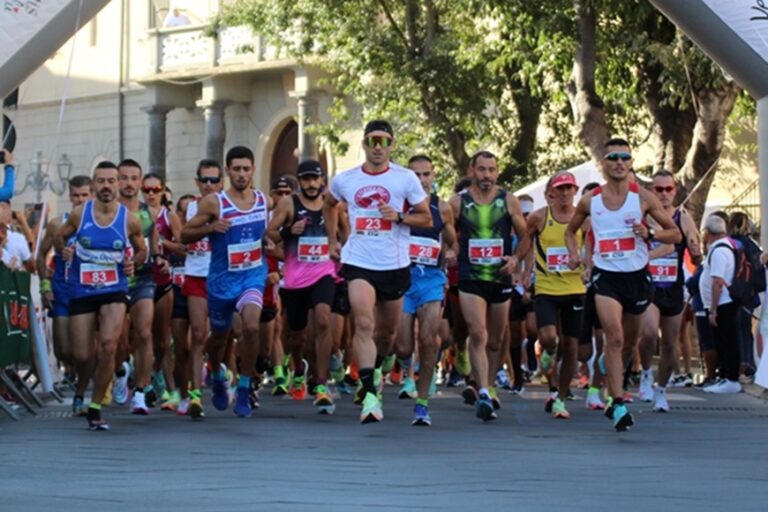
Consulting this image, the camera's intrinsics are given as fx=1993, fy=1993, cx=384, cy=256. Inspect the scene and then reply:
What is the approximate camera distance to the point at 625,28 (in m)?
26.7

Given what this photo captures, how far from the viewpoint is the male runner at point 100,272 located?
42.3 feet

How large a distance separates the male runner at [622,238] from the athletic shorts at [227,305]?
7.60 feet

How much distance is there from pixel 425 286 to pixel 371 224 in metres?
0.72

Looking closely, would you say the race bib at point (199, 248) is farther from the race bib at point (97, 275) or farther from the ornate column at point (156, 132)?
the ornate column at point (156, 132)

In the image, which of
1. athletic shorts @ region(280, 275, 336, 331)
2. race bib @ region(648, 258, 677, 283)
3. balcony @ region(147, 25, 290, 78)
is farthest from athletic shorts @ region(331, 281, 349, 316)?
balcony @ region(147, 25, 290, 78)

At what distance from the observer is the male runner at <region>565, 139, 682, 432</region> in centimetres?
1315

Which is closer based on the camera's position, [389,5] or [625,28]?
[625,28]

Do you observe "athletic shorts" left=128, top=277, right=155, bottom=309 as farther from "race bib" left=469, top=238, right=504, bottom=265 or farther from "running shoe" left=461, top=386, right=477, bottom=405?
"running shoe" left=461, top=386, right=477, bottom=405

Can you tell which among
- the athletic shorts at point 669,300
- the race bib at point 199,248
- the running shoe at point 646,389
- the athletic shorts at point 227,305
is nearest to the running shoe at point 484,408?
the athletic shorts at point 227,305

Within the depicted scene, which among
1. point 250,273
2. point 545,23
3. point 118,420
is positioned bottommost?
point 118,420

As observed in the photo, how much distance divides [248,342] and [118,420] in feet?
3.64

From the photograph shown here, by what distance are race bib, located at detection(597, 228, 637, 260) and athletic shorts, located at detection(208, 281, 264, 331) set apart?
2.38 meters

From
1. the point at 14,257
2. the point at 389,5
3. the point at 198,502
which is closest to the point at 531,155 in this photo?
the point at 389,5

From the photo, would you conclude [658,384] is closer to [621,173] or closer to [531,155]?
[621,173]
